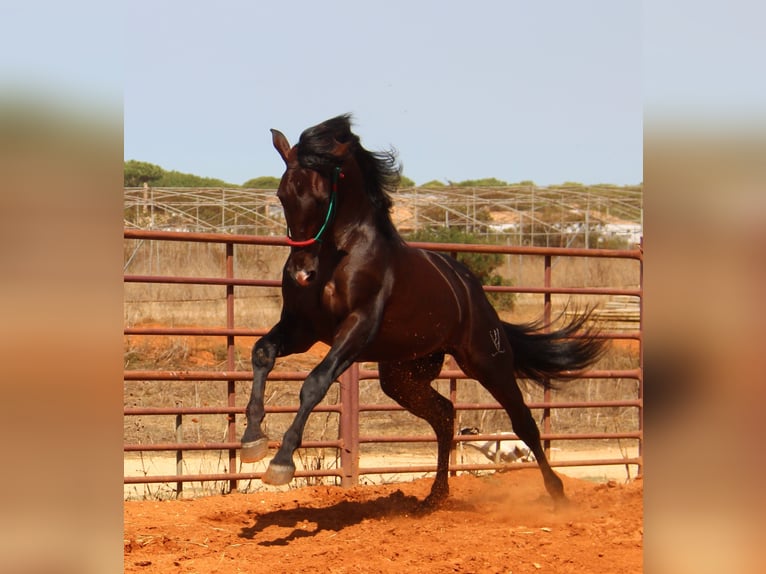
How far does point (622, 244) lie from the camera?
107 feet

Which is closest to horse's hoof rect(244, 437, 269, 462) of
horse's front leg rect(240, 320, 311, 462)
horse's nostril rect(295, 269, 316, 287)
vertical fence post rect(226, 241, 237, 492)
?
horse's front leg rect(240, 320, 311, 462)

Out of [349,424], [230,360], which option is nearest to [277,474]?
[230,360]

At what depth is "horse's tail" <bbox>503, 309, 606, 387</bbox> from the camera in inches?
245

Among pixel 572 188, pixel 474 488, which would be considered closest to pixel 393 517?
pixel 474 488

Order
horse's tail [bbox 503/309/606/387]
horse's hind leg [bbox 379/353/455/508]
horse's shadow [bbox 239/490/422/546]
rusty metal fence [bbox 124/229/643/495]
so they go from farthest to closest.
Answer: horse's tail [bbox 503/309/606/387]
rusty metal fence [bbox 124/229/643/495]
horse's hind leg [bbox 379/353/455/508]
horse's shadow [bbox 239/490/422/546]

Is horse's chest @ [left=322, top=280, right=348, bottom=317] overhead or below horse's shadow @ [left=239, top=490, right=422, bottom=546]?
overhead

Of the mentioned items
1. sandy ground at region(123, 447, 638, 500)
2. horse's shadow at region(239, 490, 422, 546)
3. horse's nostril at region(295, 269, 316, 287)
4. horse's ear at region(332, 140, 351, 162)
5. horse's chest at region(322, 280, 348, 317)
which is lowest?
sandy ground at region(123, 447, 638, 500)

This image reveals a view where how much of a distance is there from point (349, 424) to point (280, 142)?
264 centimetres

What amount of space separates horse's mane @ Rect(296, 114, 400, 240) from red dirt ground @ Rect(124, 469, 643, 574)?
1.75 m

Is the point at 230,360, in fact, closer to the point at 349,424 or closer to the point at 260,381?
the point at 349,424

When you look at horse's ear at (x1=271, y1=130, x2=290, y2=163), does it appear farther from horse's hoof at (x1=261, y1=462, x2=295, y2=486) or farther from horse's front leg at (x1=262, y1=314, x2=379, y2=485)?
horse's hoof at (x1=261, y1=462, x2=295, y2=486)

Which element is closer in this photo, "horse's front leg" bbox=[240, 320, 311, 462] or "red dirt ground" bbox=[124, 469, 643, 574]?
"red dirt ground" bbox=[124, 469, 643, 574]
